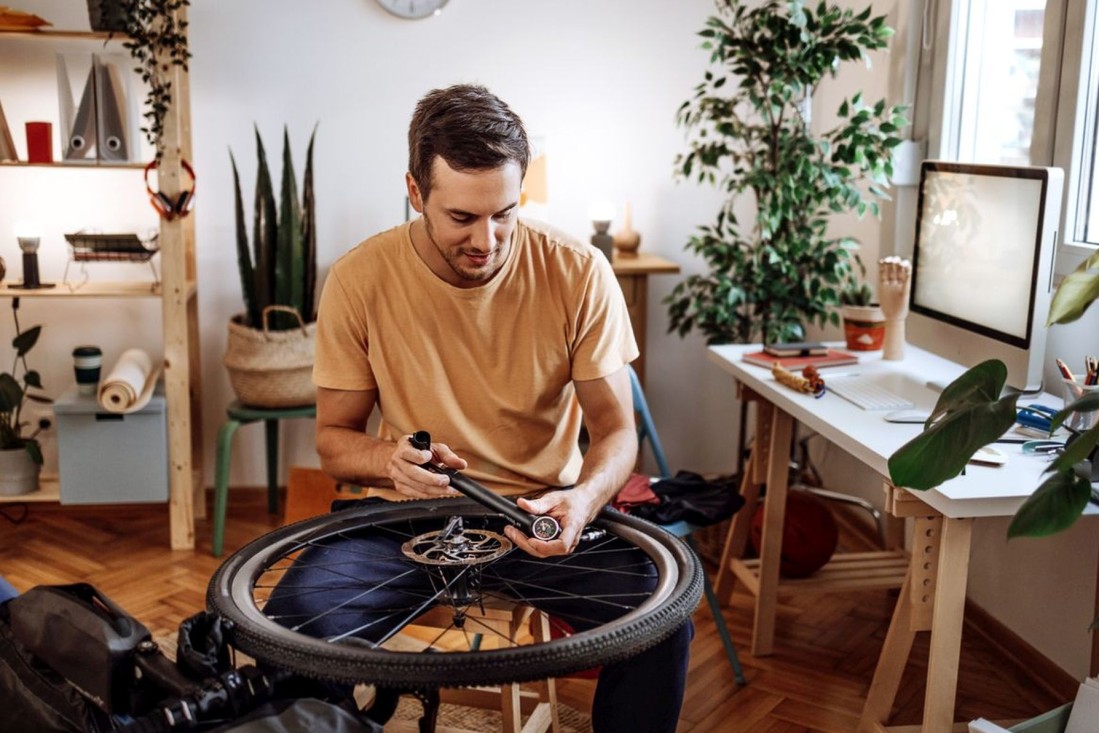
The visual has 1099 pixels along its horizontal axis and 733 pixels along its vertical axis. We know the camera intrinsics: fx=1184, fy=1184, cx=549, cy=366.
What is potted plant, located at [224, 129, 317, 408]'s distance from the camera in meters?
3.55

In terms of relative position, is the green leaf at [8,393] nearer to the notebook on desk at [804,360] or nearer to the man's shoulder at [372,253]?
the man's shoulder at [372,253]

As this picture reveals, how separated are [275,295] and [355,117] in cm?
66

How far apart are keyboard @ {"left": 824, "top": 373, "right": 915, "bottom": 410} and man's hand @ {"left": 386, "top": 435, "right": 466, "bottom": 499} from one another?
1088 millimetres

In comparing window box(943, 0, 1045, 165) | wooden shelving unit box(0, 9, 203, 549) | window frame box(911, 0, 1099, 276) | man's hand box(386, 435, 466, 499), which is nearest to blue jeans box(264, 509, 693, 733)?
man's hand box(386, 435, 466, 499)

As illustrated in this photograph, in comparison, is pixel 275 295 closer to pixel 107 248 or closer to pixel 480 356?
pixel 107 248

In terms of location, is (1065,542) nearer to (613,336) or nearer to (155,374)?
(613,336)

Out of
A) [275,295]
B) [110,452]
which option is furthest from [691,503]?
[110,452]

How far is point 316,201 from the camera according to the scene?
3869mm

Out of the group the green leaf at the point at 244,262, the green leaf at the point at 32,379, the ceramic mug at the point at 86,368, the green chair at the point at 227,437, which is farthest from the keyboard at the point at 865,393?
the green leaf at the point at 32,379

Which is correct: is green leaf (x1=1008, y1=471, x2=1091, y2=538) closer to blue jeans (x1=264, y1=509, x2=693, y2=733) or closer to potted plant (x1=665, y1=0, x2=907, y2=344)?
blue jeans (x1=264, y1=509, x2=693, y2=733)

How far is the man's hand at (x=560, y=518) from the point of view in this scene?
1667 mm

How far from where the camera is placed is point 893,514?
203 centimetres

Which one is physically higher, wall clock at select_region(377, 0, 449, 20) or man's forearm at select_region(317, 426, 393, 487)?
wall clock at select_region(377, 0, 449, 20)

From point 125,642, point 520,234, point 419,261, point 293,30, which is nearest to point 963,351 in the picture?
point 520,234
